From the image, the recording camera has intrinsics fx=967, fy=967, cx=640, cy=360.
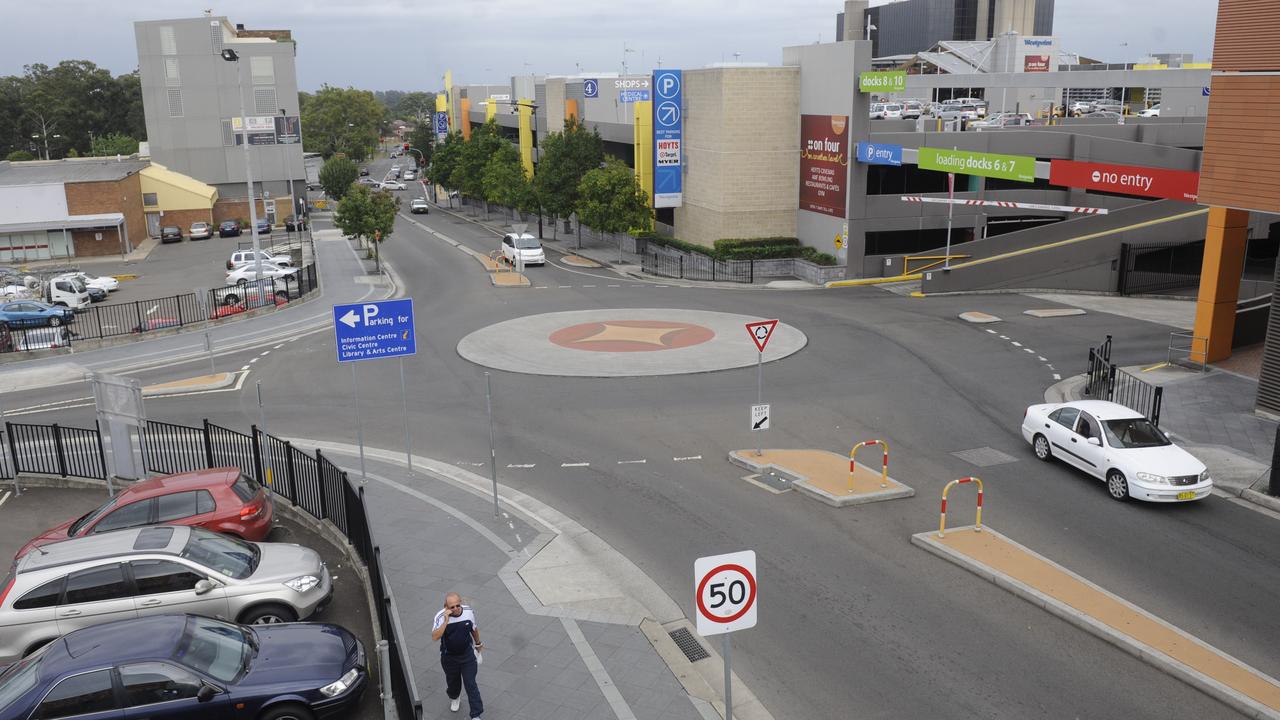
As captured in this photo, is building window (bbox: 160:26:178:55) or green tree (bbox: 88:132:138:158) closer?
building window (bbox: 160:26:178:55)

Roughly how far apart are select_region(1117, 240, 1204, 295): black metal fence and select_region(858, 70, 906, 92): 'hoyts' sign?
436 inches

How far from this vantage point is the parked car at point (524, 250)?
1974 inches

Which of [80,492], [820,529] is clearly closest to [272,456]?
[80,492]

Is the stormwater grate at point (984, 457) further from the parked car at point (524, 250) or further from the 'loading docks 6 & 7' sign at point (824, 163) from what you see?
the parked car at point (524, 250)

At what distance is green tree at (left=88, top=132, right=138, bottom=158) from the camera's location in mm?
113062

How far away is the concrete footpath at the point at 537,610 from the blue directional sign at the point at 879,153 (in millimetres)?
27146

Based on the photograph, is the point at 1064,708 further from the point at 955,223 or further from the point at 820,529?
the point at 955,223

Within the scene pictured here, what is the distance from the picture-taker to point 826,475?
18500 millimetres

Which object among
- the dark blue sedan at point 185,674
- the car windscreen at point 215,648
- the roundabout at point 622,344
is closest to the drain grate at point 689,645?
the dark blue sedan at point 185,674

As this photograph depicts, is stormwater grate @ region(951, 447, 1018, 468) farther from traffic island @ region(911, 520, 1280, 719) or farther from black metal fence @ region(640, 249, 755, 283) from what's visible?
black metal fence @ region(640, 249, 755, 283)

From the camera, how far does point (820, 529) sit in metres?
16.1

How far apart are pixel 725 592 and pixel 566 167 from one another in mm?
50469

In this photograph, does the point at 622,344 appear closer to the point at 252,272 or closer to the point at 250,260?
the point at 252,272

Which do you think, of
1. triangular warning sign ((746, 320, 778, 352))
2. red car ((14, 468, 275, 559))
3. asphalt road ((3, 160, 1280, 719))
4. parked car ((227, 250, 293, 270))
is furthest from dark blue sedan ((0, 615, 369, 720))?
parked car ((227, 250, 293, 270))
